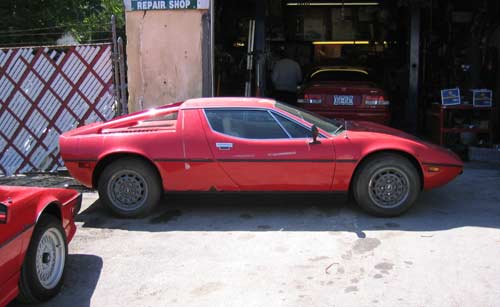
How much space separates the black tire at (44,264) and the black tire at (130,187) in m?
1.70

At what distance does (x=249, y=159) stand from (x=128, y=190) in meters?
1.45

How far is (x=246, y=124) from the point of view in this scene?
609 cm

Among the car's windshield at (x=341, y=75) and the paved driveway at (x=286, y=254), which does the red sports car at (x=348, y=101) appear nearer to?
the car's windshield at (x=341, y=75)

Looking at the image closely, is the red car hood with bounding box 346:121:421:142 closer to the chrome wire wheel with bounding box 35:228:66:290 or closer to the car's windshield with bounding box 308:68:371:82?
the chrome wire wheel with bounding box 35:228:66:290

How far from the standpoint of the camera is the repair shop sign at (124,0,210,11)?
8641 mm

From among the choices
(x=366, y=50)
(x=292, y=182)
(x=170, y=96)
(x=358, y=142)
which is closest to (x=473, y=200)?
(x=358, y=142)

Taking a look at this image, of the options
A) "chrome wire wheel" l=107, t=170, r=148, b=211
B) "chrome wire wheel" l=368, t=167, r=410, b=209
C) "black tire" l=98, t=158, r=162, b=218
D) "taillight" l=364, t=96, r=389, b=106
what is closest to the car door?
"chrome wire wheel" l=368, t=167, r=410, b=209

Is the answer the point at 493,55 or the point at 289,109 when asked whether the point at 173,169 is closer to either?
the point at 289,109

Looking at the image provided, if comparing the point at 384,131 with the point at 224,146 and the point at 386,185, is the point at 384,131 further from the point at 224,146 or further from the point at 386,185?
the point at 224,146

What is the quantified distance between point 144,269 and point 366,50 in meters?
12.0

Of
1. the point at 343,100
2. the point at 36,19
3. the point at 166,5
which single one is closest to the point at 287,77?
the point at 343,100

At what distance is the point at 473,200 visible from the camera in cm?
678

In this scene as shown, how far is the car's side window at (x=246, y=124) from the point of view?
19.8 feet

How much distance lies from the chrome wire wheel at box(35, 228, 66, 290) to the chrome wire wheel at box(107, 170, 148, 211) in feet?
5.71
